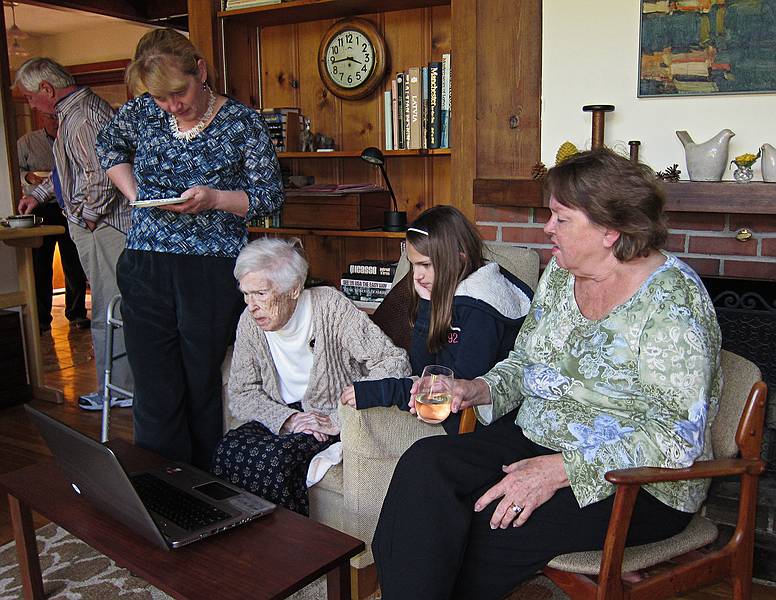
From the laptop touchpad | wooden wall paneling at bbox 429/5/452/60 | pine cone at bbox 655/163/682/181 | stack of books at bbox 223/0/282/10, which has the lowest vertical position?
the laptop touchpad

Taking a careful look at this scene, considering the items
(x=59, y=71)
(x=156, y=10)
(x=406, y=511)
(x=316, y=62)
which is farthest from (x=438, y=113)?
(x=156, y=10)

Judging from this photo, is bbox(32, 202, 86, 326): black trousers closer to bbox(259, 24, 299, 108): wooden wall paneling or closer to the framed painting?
bbox(259, 24, 299, 108): wooden wall paneling

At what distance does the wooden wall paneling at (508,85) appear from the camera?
9.13ft

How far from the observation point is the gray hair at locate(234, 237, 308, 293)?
217 cm

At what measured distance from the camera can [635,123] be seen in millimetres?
2643

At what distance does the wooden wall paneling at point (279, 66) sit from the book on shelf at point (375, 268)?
38.5 inches

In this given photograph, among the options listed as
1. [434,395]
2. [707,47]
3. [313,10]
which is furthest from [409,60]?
[434,395]

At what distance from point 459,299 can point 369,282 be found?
1.38 meters

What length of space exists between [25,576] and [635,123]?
7.49 feet

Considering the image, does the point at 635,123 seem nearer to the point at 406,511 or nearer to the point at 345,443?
the point at 345,443

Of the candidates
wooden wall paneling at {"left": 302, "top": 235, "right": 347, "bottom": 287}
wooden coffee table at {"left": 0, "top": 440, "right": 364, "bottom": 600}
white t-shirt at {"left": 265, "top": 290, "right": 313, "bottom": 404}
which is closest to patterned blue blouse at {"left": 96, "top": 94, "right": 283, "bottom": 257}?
white t-shirt at {"left": 265, "top": 290, "right": 313, "bottom": 404}

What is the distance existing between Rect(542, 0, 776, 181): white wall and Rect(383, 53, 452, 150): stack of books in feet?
1.96

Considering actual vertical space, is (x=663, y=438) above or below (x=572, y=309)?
below

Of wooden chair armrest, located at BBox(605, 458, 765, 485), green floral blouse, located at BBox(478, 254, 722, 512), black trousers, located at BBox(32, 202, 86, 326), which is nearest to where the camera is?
wooden chair armrest, located at BBox(605, 458, 765, 485)
